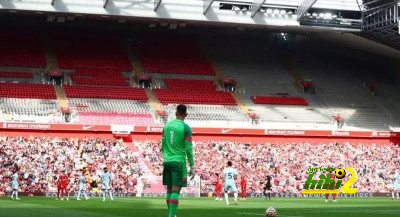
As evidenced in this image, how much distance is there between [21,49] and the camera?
62625mm

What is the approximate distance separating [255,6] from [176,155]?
41.7 meters

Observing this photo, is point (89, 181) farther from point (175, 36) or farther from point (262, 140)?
point (175, 36)

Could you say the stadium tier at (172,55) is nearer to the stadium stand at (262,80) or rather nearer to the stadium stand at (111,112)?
the stadium stand at (262,80)

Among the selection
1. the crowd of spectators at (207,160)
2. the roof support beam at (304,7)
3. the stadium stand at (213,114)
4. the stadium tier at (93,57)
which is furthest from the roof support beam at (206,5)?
the stadium tier at (93,57)

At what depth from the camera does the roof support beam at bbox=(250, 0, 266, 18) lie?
54088mm

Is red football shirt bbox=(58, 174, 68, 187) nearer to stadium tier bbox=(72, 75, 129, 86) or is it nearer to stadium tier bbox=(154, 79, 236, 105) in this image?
stadium tier bbox=(154, 79, 236, 105)

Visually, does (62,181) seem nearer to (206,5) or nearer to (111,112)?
(111,112)

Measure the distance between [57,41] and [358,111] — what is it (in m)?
26.3

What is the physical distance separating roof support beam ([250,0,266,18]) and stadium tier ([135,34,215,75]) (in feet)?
37.4

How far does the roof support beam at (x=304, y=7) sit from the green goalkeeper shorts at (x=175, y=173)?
41.1m

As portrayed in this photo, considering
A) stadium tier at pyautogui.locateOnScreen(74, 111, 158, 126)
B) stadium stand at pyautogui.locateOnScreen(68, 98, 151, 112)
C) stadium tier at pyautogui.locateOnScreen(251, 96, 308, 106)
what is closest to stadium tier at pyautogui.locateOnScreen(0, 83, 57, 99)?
stadium stand at pyautogui.locateOnScreen(68, 98, 151, 112)

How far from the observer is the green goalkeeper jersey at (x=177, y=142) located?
14367mm

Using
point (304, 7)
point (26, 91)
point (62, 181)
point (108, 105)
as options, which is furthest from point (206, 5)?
point (62, 181)

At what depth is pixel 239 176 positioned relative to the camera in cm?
4984
